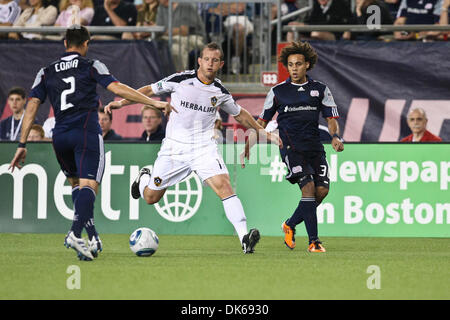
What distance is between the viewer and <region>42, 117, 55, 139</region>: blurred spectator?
15.4m

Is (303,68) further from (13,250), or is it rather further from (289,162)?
(13,250)

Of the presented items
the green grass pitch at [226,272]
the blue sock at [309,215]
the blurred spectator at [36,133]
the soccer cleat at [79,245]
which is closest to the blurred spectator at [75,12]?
the blurred spectator at [36,133]

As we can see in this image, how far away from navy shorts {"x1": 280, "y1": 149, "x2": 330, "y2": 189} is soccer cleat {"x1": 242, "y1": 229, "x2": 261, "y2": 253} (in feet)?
3.90

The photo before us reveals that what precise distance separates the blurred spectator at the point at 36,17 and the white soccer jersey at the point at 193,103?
24.3ft

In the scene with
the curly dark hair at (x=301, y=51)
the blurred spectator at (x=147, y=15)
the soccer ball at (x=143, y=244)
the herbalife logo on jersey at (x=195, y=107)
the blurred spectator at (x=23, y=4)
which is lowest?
the soccer ball at (x=143, y=244)

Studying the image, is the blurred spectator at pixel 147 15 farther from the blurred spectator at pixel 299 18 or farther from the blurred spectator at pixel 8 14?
the blurred spectator at pixel 299 18

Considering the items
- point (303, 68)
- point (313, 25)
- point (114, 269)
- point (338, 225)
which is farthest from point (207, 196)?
point (114, 269)

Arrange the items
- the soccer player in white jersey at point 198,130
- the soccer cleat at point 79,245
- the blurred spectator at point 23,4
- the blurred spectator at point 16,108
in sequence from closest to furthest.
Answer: the soccer cleat at point 79,245 → the soccer player in white jersey at point 198,130 → the blurred spectator at point 16,108 → the blurred spectator at point 23,4

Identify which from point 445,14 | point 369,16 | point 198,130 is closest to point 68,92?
point 198,130

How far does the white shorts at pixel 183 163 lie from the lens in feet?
33.7

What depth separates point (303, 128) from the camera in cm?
1096

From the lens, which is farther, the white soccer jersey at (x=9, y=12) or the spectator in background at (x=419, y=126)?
the white soccer jersey at (x=9, y=12)

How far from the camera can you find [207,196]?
1341cm

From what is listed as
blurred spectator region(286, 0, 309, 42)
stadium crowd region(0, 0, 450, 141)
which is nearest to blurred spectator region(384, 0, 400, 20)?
stadium crowd region(0, 0, 450, 141)
